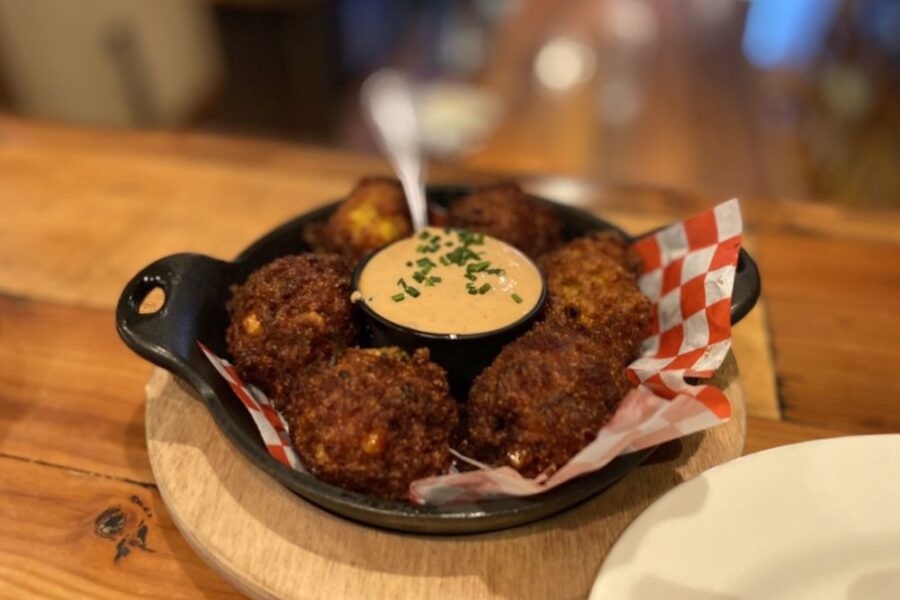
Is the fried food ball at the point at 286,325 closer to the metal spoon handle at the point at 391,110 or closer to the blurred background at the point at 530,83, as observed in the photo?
the blurred background at the point at 530,83

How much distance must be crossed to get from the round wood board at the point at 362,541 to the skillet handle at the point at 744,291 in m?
0.29

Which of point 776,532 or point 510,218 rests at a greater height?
point 510,218

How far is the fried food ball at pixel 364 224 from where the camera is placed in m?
1.85

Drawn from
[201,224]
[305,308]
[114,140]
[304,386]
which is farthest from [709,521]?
[114,140]

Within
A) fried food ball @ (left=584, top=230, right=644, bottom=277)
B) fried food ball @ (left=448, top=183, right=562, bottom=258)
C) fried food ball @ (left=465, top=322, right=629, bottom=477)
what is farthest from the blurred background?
fried food ball @ (left=465, top=322, right=629, bottom=477)

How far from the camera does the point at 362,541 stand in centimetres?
128

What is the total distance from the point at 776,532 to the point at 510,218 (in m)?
0.94

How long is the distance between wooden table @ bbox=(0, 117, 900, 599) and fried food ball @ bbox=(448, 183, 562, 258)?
1.70 feet

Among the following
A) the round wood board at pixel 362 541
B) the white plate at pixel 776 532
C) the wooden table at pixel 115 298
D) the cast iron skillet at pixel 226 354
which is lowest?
the wooden table at pixel 115 298

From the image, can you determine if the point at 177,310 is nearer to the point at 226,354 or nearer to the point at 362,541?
the point at 226,354

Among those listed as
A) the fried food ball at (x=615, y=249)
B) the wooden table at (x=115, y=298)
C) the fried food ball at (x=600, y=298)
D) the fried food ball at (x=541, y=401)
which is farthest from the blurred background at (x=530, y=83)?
the fried food ball at (x=541, y=401)

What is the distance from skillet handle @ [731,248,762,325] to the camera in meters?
1.54

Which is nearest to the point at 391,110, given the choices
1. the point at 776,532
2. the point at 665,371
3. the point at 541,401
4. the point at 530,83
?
the point at 530,83

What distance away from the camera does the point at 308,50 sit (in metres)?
5.26
